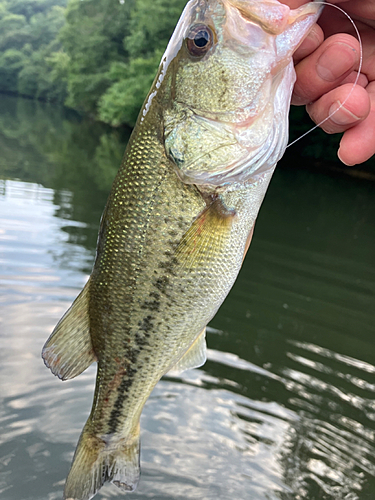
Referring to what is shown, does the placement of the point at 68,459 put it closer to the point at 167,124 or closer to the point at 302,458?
the point at 302,458

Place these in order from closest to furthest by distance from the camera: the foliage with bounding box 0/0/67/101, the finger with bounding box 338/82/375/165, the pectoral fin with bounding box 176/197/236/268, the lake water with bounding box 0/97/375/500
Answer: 1. the pectoral fin with bounding box 176/197/236/268
2. the finger with bounding box 338/82/375/165
3. the lake water with bounding box 0/97/375/500
4. the foliage with bounding box 0/0/67/101

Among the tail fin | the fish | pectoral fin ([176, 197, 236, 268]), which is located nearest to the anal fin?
the fish

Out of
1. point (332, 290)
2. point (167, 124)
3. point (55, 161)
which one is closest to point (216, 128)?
point (167, 124)

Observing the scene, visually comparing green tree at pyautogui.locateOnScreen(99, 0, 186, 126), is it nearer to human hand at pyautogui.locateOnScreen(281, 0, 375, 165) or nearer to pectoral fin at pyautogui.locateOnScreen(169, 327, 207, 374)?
human hand at pyautogui.locateOnScreen(281, 0, 375, 165)

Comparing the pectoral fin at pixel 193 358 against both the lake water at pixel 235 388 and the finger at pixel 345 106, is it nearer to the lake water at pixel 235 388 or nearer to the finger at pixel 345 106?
the finger at pixel 345 106

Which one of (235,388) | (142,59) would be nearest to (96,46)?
(142,59)

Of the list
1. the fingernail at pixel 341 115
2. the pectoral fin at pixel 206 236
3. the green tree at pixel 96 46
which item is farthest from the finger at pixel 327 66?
the green tree at pixel 96 46

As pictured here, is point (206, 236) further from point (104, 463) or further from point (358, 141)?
point (104, 463)
